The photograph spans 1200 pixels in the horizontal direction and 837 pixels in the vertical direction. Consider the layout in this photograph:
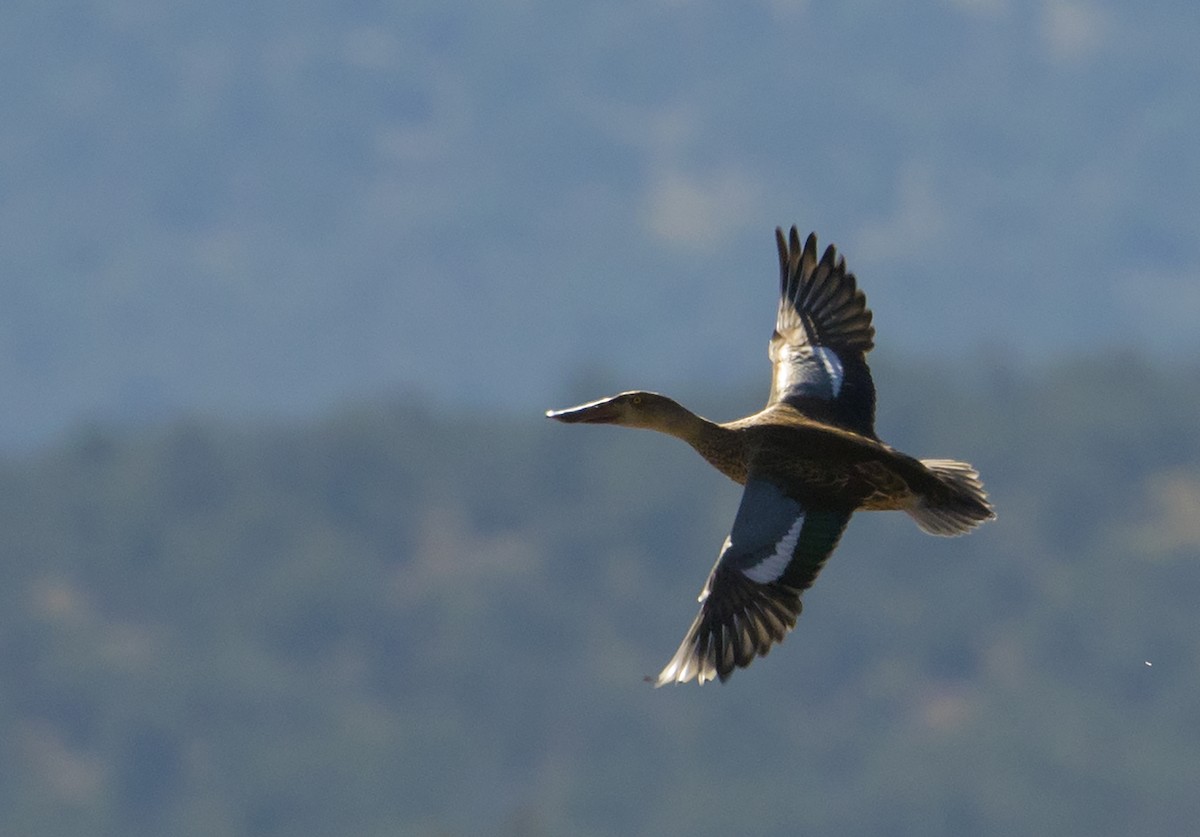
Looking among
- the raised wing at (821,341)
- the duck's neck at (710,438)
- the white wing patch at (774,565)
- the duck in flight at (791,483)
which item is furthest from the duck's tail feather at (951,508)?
the white wing patch at (774,565)

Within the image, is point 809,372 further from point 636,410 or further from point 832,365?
point 636,410

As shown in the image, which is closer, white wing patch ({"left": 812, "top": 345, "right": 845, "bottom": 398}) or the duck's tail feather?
the duck's tail feather

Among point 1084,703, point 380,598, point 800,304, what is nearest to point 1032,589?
point 1084,703

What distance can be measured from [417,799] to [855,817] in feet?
94.4

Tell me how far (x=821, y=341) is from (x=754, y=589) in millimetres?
2995

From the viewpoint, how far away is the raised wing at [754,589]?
45.0ft

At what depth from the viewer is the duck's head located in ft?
47.3

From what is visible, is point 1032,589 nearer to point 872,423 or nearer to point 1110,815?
point 1110,815

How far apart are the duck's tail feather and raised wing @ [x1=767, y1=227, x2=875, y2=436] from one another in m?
0.56

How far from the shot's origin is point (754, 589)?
45.5ft

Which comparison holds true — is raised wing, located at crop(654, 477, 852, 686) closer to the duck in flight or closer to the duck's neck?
the duck in flight

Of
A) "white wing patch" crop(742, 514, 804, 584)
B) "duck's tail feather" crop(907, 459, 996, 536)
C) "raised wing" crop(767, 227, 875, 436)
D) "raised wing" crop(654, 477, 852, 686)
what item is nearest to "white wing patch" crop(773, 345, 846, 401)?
"raised wing" crop(767, 227, 875, 436)

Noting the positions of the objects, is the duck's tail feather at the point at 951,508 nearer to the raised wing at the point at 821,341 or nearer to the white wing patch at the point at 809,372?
the raised wing at the point at 821,341

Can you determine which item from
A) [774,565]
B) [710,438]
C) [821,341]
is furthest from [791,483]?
[821,341]
